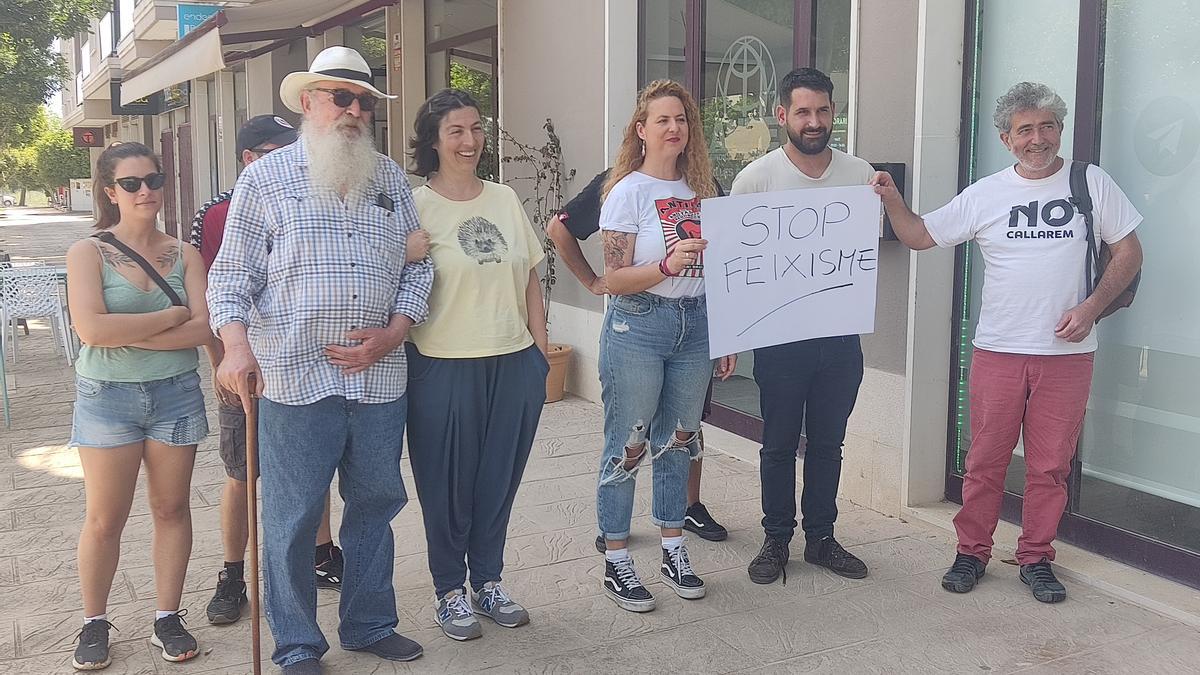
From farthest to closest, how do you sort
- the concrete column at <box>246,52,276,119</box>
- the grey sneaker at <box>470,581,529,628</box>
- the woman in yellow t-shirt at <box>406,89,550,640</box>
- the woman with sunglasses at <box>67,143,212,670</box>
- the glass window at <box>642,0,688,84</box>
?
1. the concrete column at <box>246,52,276,119</box>
2. the glass window at <box>642,0,688,84</box>
3. the grey sneaker at <box>470,581,529,628</box>
4. the woman in yellow t-shirt at <box>406,89,550,640</box>
5. the woman with sunglasses at <box>67,143,212,670</box>

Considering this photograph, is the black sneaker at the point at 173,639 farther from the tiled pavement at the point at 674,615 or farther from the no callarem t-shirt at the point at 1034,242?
the no callarem t-shirt at the point at 1034,242

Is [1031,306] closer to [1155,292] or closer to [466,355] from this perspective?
[1155,292]

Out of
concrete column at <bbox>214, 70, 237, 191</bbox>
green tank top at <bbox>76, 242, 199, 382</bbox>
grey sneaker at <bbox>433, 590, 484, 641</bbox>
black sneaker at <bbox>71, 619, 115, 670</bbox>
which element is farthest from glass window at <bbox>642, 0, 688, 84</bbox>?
concrete column at <bbox>214, 70, 237, 191</bbox>

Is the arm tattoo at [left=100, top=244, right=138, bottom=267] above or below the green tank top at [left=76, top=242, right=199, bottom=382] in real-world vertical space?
above

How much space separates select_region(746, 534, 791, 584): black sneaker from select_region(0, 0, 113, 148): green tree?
19.4 meters

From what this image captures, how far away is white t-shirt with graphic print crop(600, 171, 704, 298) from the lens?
369 centimetres

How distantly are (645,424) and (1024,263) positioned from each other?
1461 mm

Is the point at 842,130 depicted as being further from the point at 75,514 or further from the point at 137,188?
the point at 75,514

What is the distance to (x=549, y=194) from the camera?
26.1ft

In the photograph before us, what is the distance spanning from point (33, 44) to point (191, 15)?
1108cm

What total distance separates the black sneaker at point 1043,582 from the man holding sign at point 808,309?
0.61 m

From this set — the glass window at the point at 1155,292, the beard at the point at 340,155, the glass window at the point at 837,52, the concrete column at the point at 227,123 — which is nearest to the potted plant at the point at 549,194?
the glass window at the point at 837,52

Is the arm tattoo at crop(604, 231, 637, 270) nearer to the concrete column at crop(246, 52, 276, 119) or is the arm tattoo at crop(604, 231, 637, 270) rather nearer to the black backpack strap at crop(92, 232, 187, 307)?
the black backpack strap at crop(92, 232, 187, 307)

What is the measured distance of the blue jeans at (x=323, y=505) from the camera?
323cm
